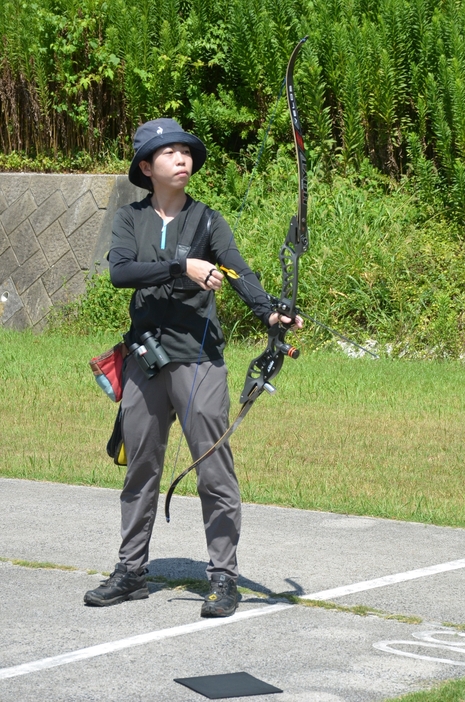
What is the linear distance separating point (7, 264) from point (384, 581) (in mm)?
12611

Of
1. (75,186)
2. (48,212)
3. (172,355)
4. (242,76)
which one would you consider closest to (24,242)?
(48,212)

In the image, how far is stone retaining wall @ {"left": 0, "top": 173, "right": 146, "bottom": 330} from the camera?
1678 centimetres

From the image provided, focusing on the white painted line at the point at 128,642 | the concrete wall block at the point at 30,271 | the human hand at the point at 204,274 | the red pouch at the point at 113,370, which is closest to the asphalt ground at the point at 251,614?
the white painted line at the point at 128,642

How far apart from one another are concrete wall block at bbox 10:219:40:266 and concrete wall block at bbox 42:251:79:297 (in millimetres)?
448

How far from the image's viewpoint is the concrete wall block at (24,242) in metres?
17.4

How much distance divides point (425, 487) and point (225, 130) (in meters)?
10.9

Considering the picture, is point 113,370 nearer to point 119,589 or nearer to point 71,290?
point 119,589

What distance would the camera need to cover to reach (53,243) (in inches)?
675

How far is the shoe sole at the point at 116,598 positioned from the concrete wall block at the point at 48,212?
1202cm

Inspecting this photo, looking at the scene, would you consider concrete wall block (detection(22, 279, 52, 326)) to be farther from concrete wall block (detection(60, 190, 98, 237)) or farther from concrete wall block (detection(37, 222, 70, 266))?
concrete wall block (detection(60, 190, 98, 237))

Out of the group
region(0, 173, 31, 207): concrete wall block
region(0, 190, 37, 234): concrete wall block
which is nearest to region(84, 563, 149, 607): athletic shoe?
region(0, 190, 37, 234): concrete wall block

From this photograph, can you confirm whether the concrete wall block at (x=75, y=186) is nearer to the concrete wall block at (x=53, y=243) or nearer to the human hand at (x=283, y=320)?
the concrete wall block at (x=53, y=243)

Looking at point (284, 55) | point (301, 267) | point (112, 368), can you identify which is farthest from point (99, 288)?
point (112, 368)

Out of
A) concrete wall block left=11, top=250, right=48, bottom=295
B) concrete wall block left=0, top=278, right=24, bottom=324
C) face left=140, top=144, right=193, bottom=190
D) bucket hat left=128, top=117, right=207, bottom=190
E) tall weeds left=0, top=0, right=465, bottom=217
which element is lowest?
concrete wall block left=0, top=278, right=24, bottom=324
